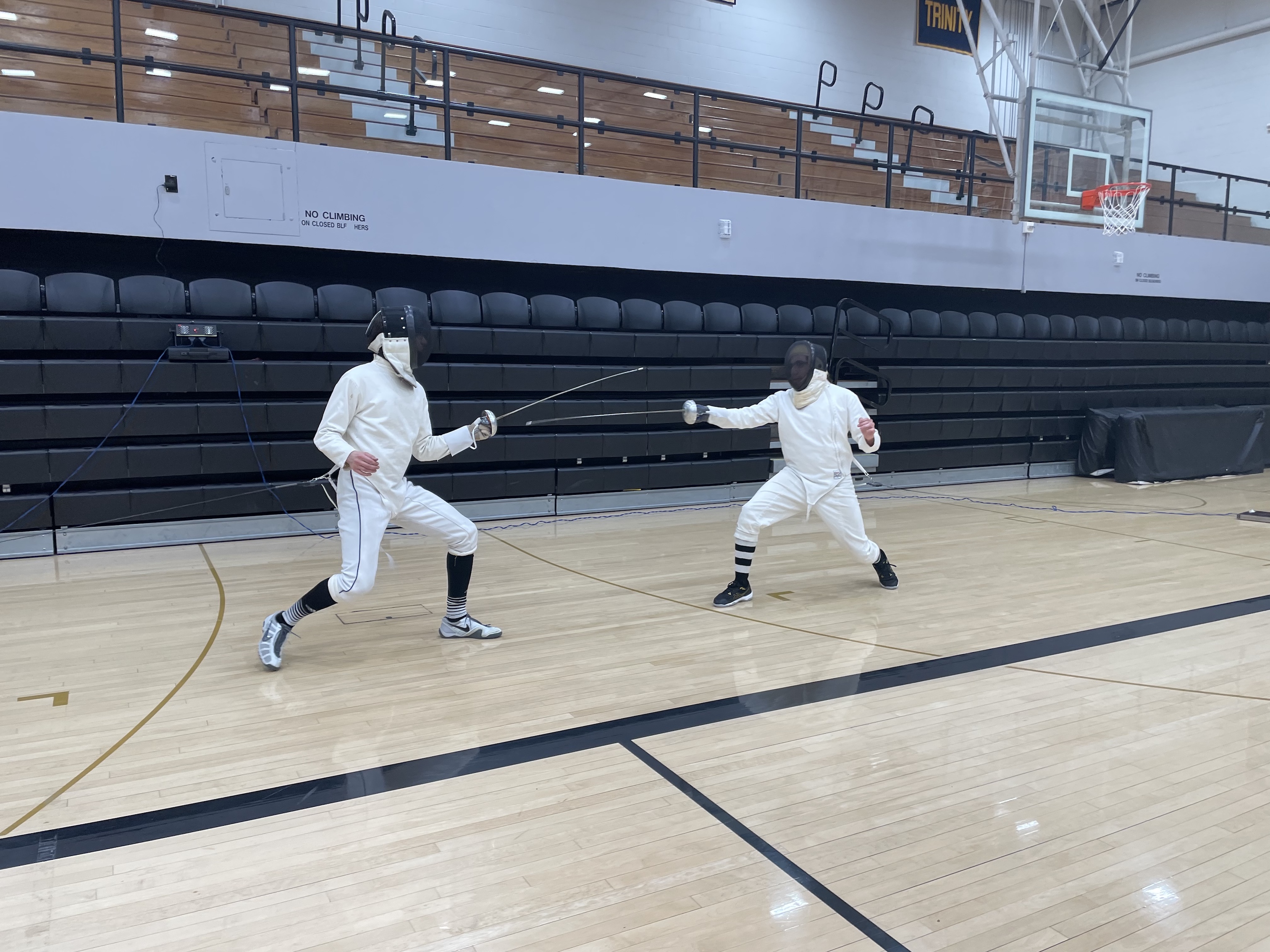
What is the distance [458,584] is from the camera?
133 inches

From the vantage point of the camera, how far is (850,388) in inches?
304

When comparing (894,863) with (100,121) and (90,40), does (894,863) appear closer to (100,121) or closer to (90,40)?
(100,121)

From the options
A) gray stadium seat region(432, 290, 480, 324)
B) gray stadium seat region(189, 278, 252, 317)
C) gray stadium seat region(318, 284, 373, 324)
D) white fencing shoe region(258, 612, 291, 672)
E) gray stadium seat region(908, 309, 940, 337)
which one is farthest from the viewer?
gray stadium seat region(908, 309, 940, 337)

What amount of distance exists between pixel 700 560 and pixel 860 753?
2503 millimetres

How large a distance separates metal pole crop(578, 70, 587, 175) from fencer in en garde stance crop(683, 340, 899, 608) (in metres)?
2.75

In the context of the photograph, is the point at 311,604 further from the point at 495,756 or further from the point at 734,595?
the point at 734,595

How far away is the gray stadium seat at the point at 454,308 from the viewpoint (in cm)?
577

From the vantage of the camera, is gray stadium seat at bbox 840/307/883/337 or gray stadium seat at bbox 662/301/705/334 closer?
gray stadium seat at bbox 662/301/705/334

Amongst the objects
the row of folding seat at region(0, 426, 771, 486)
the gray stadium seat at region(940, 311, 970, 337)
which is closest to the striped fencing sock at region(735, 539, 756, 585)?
the row of folding seat at region(0, 426, 771, 486)

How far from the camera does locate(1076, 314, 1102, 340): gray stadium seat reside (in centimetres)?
862

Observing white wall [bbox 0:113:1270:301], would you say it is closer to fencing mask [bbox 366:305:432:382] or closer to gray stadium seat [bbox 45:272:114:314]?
gray stadium seat [bbox 45:272:114:314]

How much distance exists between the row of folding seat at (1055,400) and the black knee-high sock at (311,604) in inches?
224

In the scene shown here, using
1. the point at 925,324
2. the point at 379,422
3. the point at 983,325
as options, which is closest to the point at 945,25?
the point at 983,325

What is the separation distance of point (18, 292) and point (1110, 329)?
9.42 m
